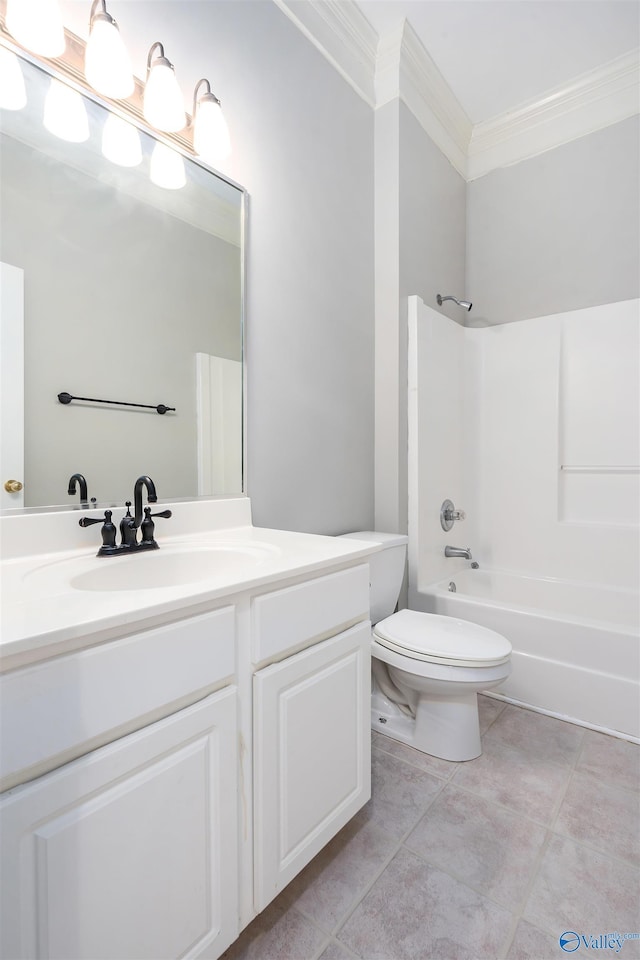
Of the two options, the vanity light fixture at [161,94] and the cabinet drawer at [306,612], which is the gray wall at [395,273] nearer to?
the cabinet drawer at [306,612]

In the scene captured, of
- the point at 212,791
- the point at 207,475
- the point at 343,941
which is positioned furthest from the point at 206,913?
the point at 207,475

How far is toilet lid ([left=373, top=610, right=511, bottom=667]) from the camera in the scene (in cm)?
143

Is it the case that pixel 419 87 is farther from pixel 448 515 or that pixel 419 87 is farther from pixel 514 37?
pixel 448 515

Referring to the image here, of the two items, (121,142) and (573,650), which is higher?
(121,142)

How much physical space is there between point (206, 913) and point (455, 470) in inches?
82.2

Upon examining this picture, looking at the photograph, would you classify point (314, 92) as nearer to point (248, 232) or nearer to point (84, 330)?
point (248, 232)

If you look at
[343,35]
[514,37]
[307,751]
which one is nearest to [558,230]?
[514,37]

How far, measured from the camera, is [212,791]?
0.79m

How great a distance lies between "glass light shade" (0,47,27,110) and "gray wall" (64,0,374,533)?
0.33 m

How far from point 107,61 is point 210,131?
1.00 feet

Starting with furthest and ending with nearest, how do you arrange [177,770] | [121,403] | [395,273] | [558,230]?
[558,230]
[395,273]
[121,403]
[177,770]

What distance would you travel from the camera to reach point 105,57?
1073 millimetres

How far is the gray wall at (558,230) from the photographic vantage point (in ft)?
7.21

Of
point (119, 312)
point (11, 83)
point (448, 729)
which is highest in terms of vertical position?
point (11, 83)
